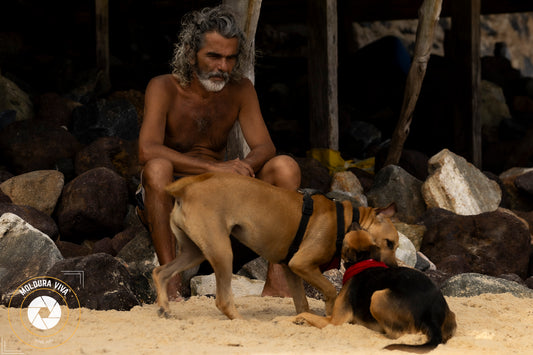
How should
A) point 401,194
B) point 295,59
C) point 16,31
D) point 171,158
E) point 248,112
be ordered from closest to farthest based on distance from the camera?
1. point 171,158
2. point 248,112
3. point 401,194
4. point 16,31
5. point 295,59

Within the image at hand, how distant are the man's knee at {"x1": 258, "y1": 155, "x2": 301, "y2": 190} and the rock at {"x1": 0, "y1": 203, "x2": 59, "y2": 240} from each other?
8.71 feet

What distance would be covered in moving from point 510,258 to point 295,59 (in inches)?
302

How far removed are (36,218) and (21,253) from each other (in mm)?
1554

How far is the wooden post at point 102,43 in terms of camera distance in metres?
10.3

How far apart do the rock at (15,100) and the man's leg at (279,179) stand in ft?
16.3

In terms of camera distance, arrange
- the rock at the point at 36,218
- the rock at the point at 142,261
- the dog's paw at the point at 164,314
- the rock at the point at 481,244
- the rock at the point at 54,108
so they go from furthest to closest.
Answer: the rock at the point at 54,108, the rock at the point at 481,244, the rock at the point at 36,218, the rock at the point at 142,261, the dog's paw at the point at 164,314

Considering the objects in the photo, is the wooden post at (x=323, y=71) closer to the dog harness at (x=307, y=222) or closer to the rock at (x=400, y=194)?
the rock at (x=400, y=194)

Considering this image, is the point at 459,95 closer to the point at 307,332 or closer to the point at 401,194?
the point at 401,194

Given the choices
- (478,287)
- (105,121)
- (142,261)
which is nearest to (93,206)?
(142,261)

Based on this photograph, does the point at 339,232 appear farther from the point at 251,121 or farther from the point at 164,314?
the point at 251,121

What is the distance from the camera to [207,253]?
4.28 metres

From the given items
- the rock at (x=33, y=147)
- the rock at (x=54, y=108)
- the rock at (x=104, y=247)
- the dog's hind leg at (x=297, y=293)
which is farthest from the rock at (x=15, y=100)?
the dog's hind leg at (x=297, y=293)

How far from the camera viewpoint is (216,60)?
529 cm

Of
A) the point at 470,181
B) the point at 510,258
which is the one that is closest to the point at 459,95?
the point at 470,181
